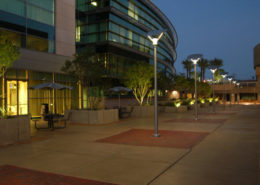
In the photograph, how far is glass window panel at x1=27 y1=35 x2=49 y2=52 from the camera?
21328 mm

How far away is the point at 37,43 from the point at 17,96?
194 inches

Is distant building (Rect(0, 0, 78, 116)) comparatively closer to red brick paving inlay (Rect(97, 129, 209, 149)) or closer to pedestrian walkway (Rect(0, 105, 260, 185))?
red brick paving inlay (Rect(97, 129, 209, 149))

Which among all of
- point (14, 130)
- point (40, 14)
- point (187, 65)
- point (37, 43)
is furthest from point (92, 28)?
point (187, 65)

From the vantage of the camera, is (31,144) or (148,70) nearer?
(31,144)

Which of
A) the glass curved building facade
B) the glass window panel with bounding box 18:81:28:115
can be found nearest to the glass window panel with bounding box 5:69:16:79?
the glass window panel with bounding box 18:81:28:115

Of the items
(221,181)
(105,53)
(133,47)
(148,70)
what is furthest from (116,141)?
(133,47)

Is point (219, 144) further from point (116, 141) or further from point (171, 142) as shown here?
point (116, 141)

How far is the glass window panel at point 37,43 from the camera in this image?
2133cm

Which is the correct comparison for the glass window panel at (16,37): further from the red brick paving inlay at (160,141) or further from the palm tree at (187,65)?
the palm tree at (187,65)

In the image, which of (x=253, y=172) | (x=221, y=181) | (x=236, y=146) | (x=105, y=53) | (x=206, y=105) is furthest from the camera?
(x=206, y=105)

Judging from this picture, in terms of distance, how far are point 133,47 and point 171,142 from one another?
29660 mm

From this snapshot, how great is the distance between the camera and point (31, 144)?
10312 millimetres

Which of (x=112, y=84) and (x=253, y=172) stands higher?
(x=112, y=84)

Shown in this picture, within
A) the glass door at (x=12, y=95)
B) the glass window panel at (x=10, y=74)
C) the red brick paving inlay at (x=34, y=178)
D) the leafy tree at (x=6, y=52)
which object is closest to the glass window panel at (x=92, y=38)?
the glass window panel at (x=10, y=74)
